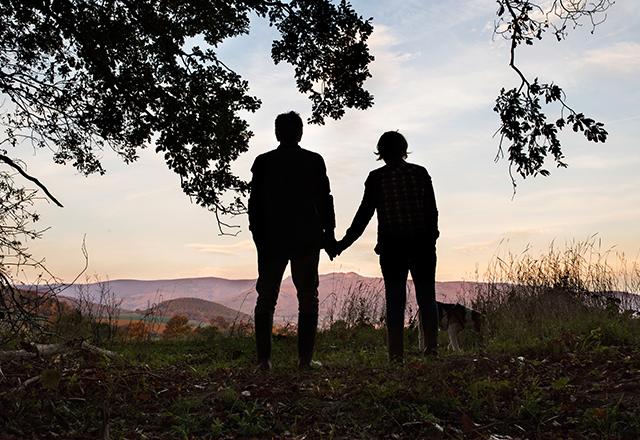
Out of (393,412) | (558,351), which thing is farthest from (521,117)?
(393,412)

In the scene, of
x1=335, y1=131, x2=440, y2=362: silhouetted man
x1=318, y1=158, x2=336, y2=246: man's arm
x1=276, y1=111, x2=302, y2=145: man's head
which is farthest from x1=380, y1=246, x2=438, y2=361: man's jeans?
x1=276, y1=111, x2=302, y2=145: man's head

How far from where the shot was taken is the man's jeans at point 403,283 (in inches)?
275

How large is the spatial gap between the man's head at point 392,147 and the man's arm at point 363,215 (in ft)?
1.06

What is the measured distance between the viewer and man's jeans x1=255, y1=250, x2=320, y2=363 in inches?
266

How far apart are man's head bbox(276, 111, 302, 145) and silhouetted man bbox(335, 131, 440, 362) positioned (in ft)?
3.43

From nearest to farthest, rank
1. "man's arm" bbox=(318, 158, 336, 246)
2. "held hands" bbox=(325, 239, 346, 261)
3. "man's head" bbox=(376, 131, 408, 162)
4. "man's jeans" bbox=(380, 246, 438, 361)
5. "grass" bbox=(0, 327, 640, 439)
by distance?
"grass" bbox=(0, 327, 640, 439), "man's arm" bbox=(318, 158, 336, 246), "man's jeans" bbox=(380, 246, 438, 361), "held hands" bbox=(325, 239, 346, 261), "man's head" bbox=(376, 131, 408, 162)

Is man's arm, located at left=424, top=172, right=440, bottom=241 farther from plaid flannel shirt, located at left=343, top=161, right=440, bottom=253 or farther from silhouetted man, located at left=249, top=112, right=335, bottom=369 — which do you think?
silhouetted man, located at left=249, top=112, right=335, bottom=369

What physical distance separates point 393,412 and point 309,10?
5144 millimetres

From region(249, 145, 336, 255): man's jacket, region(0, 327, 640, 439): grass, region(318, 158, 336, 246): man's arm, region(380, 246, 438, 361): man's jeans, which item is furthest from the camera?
region(380, 246, 438, 361): man's jeans

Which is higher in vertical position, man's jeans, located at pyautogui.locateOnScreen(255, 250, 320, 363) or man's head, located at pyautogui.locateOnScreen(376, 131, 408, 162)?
man's head, located at pyautogui.locateOnScreen(376, 131, 408, 162)

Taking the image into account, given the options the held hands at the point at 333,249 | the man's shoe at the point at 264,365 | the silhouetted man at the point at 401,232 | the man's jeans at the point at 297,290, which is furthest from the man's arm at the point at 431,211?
the man's shoe at the point at 264,365

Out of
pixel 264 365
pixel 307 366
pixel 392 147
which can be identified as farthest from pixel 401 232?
pixel 264 365

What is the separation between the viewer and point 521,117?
7.22 m

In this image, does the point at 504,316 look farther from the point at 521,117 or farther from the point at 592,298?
the point at 521,117
